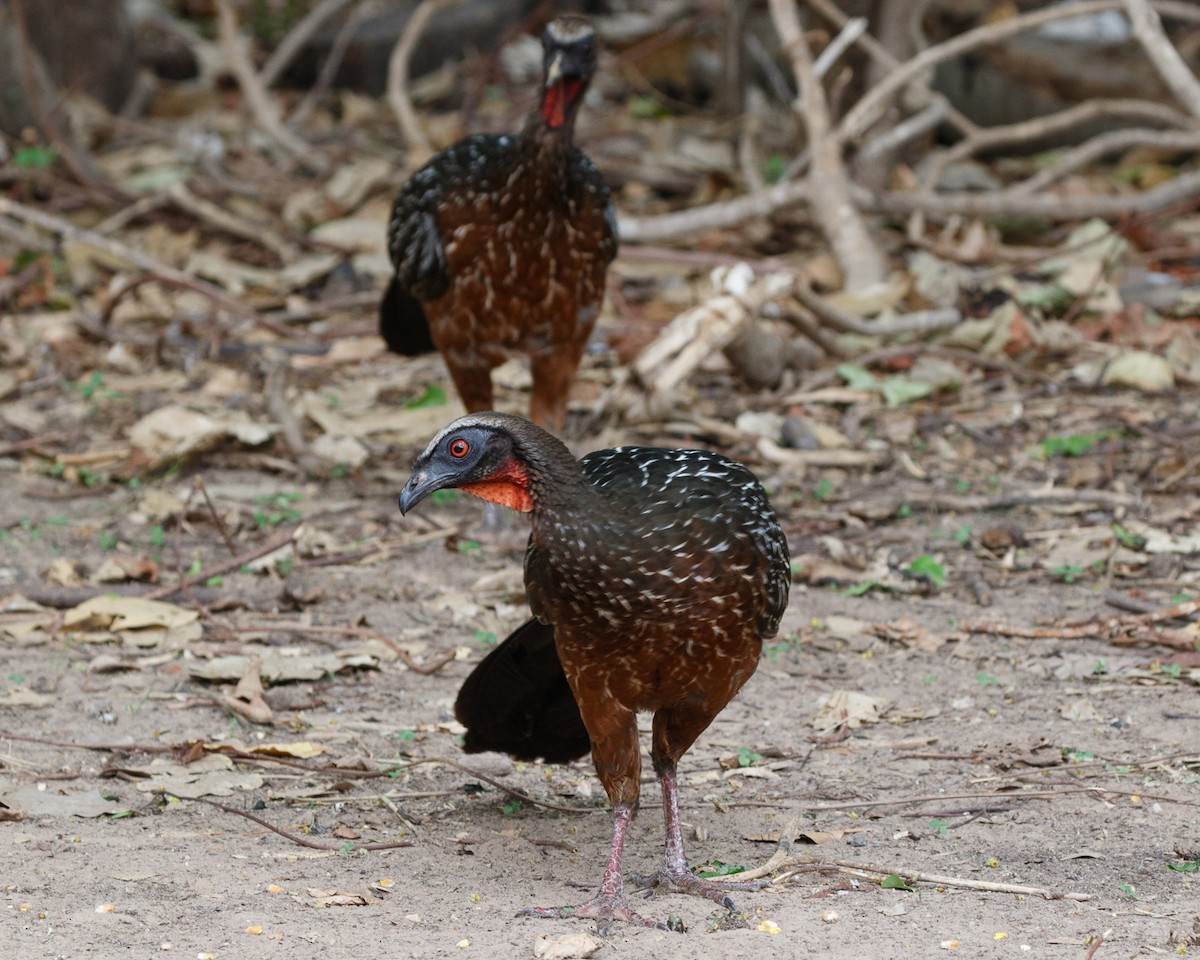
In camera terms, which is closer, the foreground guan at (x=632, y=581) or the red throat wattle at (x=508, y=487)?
the foreground guan at (x=632, y=581)

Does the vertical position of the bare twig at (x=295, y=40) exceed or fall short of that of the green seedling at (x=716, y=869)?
it exceeds it

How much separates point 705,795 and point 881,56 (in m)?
5.26

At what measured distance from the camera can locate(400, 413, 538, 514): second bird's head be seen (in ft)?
11.7

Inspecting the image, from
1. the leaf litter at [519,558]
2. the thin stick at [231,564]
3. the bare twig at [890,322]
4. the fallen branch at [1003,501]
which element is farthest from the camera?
the bare twig at [890,322]

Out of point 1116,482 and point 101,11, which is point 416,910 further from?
point 101,11

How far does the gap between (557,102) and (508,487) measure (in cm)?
253

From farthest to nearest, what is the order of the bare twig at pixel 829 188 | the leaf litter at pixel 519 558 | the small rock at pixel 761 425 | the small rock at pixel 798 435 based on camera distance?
the bare twig at pixel 829 188
the small rock at pixel 761 425
the small rock at pixel 798 435
the leaf litter at pixel 519 558

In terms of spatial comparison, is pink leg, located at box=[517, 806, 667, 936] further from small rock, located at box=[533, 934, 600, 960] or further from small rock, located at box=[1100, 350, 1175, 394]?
small rock, located at box=[1100, 350, 1175, 394]

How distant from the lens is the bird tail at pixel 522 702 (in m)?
4.09

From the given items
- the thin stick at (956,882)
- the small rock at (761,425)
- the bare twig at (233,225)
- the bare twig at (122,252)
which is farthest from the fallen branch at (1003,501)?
the bare twig at (233,225)

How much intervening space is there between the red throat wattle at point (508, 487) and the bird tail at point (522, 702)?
0.47 metres

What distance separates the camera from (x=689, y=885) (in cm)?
379

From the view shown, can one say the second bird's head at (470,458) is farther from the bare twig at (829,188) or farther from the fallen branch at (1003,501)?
the bare twig at (829,188)

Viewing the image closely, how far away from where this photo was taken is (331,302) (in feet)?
29.0
